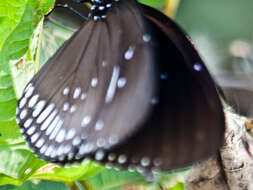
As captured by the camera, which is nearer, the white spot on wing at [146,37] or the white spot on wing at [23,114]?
the white spot on wing at [146,37]

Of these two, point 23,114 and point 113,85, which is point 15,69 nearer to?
point 23,114

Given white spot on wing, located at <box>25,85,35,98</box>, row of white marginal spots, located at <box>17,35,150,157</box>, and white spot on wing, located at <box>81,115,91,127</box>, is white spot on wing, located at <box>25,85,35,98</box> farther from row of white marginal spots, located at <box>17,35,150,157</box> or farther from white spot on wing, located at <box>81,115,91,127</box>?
white spot on wing, located at <box>81,115,91,127</box>

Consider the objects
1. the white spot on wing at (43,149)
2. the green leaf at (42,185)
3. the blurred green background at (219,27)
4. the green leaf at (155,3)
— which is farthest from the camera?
the blurred green background at (219,27)

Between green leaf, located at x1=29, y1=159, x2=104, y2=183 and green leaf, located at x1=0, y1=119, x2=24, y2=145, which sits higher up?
green leaf, located at x1=0, y1=119, x2=24, y2=145

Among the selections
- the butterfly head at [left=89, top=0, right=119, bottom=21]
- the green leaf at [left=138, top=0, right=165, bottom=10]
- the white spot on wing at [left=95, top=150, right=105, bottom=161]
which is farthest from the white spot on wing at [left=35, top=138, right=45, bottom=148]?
the green leaf at [left=138, top=0, right=165, bottom=10]

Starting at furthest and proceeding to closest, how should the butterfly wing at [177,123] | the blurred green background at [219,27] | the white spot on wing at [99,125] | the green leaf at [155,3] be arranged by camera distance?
the blurred green background at [219,27], the green leaf at [155,3], the white spot on wing at [99,125], the butterfly wing at [177,123]

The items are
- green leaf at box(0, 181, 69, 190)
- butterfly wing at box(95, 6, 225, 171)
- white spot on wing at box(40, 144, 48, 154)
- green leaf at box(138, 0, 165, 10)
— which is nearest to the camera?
butterfly wing at box(95, 6, 225, 171)

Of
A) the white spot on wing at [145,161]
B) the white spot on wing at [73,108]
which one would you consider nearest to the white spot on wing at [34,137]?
the white spot on wing at [73,108]

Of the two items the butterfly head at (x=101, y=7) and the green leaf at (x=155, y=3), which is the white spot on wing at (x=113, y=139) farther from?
the green leaf at (x=155, y=3)

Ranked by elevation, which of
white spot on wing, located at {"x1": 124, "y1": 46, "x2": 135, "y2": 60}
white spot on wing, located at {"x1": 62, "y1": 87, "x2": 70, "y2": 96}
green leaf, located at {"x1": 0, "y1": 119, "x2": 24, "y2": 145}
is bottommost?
green leaf, located at {"x1": 0, "y1": 119, "x2": 24, "y2": 145}
